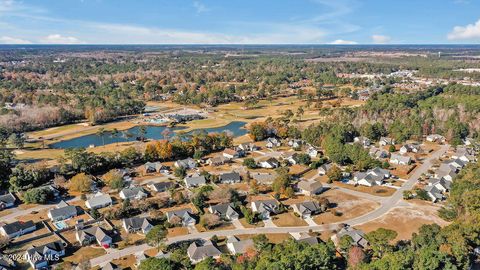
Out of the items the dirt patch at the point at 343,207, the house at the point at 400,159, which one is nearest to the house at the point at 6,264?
the dirt patch at the point at 343,207

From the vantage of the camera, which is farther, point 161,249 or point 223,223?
point 223,223

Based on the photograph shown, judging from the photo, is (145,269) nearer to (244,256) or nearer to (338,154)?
(244,256)

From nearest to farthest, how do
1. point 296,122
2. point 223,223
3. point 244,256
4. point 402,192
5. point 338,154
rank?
point 244,256 < point 223,223 < point 402,192 < point 338,154 < point 296,122

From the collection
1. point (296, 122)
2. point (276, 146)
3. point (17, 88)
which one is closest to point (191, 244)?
point (276, 146)

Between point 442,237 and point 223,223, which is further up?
point 442,237

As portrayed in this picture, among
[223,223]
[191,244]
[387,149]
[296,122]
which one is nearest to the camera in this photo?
[191,244]

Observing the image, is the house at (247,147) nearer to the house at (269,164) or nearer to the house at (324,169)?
the house at (269,164)

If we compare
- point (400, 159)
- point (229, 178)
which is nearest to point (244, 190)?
point (229, 178)
